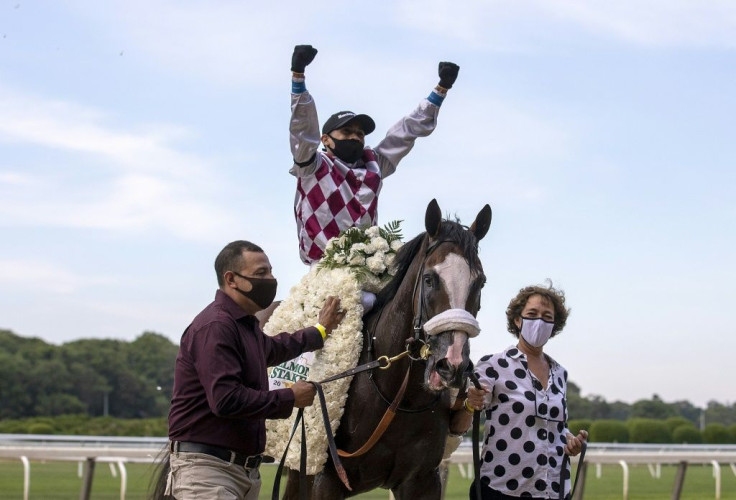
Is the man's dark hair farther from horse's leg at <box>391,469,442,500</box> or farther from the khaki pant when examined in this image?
horse's leg at <box>391,469,442,500</box>

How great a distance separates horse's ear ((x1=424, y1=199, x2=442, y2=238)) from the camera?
15.9ft

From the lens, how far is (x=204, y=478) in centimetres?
398

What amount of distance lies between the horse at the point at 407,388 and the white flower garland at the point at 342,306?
0.28 feet

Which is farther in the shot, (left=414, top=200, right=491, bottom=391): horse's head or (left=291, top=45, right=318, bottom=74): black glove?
(left=291, top=45, right=318, bottom=74): black glove

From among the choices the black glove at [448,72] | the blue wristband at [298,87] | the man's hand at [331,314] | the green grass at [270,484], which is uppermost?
the black glove at [448,72]

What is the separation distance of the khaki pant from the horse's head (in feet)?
3.08

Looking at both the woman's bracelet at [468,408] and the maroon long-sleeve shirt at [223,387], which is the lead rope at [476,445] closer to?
the woman's bracelet at [468,408]

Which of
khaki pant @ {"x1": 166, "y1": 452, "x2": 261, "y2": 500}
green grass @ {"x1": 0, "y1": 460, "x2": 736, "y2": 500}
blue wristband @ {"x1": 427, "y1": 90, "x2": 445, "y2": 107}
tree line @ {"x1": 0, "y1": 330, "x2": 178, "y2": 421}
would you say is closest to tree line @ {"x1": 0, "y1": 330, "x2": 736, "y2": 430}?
tree line @ {"x1": 0, "y1": 330, "x2": 178, "y2": 421}

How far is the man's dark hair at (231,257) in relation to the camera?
4.20 metres

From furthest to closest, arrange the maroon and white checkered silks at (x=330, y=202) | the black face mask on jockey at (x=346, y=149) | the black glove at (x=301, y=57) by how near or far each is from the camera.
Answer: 1. the black face mask on jockey at (x=346, y=149)
2. the maroon and white checkered silks at (x=330, y=202)
3. the black glove at (x=301, y=57)

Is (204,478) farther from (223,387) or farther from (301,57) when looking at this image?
(301,57)

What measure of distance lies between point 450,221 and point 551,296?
82 centimetres

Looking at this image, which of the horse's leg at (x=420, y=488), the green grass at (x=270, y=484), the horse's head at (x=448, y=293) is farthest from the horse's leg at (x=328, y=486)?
the green grass at (x=270, y=484)

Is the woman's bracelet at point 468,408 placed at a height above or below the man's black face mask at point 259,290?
below
